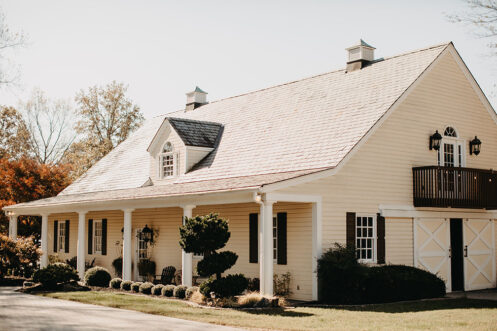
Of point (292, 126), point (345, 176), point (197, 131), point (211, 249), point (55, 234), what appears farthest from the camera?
point (55, 234)

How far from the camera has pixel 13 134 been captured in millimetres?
51906

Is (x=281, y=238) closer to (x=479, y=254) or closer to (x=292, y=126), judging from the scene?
(x=292, y=126)

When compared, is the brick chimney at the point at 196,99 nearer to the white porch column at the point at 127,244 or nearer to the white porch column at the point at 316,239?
the white porch column at the point at 127,244

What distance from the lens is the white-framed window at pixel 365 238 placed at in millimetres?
18328

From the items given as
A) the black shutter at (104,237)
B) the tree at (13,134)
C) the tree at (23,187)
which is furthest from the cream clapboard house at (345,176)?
the tree at (13,134)

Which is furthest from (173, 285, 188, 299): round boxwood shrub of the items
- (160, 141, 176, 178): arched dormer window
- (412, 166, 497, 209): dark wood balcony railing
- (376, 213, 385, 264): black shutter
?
(412, 166, 497, 209): dark wood balcony railing

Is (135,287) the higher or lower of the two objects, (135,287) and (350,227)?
the lower

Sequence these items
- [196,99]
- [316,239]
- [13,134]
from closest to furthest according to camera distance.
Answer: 1. [316,239]
2. [196,99]
3. [13,134]

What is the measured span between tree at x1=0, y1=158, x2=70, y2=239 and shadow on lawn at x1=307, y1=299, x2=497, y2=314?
22.2 metres

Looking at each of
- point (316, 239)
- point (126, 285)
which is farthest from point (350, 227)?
point (126, 285)

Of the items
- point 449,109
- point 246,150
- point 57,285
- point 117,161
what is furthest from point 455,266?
point 117,161

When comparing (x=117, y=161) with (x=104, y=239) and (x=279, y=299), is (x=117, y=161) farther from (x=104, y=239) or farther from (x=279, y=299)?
(x=279, y=299)

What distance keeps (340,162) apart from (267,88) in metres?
9.04

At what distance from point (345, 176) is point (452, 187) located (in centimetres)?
417
